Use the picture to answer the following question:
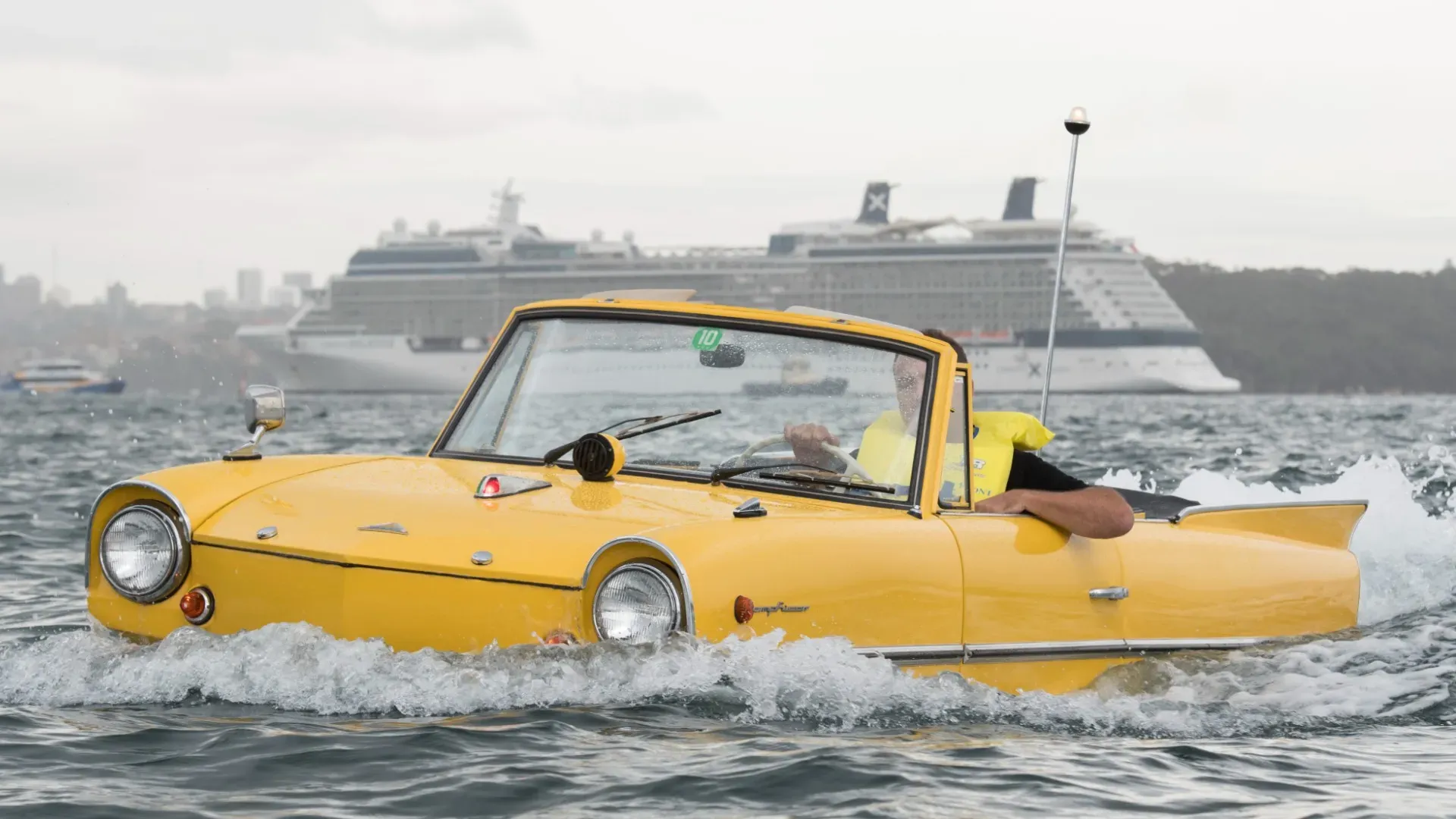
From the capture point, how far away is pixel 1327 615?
22.1 feet

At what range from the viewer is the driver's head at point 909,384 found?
5.60 meters

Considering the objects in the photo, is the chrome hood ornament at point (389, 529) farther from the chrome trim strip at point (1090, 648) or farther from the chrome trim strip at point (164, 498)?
the chrome trim strip at point (1090, 648)

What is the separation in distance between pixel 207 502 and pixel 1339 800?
3.02 metres

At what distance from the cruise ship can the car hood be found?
268 feet

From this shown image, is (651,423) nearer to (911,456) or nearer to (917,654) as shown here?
(911,456)

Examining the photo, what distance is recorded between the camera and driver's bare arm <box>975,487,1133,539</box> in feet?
18.6

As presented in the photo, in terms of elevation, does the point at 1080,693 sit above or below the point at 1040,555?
below

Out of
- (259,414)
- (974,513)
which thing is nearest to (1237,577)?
(974,513)

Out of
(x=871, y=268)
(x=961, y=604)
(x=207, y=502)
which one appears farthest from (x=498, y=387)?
(x=871, y=268)

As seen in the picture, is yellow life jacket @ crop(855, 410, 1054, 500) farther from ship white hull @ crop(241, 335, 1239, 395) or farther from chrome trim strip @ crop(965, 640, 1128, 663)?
ship white hull @ crop(241, 335, 1239, 395)

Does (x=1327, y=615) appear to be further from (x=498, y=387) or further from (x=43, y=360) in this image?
(x=43, y=360)

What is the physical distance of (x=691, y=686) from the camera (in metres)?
4.69

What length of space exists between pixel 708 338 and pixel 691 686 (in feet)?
4.81

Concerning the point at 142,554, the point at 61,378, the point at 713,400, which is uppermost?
the point at 713,400
